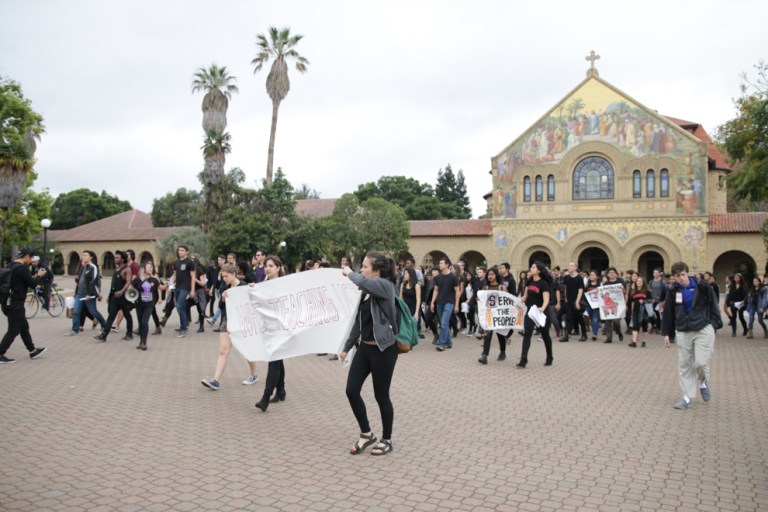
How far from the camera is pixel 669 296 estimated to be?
27.5 ft

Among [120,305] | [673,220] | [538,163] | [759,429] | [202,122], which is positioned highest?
[202,122]

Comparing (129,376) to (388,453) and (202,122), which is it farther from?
(202,122)

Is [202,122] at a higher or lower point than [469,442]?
higher

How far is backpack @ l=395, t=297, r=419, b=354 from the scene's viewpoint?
578 cm

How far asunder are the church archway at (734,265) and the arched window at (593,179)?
8.21m

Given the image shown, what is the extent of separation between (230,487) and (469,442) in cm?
247

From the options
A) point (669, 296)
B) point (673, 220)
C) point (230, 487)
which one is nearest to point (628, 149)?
point (673, 220)

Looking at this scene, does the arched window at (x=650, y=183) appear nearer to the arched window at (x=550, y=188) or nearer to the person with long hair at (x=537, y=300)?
the arched window at (x=550, y=188)

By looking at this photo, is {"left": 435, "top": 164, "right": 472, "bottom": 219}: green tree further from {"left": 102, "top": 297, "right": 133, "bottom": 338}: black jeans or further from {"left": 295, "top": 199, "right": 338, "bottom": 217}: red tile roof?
{"left": 102, "top": 297, "right": 133, "bottom": 338}: black jeans

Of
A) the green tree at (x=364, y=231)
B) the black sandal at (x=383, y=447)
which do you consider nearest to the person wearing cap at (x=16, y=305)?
the black sandal at (x=383, y=447)

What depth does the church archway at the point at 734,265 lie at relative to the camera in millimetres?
37700

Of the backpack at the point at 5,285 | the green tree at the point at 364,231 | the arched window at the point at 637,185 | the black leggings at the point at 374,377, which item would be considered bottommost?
the black leggings at the point at 374,377

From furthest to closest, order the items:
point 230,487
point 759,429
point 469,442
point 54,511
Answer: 1. point 759,429
2. point 469,442
3. point 230,487
4. point 54,511

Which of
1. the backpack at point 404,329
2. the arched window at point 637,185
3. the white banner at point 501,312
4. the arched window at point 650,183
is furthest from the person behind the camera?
the arched window at point 637,185
